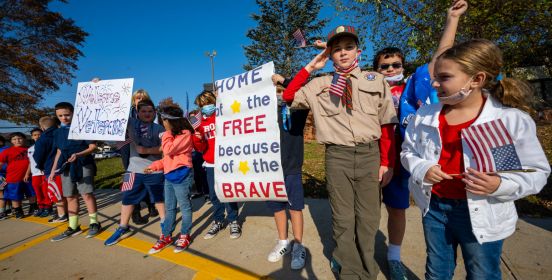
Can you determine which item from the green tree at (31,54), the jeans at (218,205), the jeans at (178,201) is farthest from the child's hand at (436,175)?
the green tree at (31,54)

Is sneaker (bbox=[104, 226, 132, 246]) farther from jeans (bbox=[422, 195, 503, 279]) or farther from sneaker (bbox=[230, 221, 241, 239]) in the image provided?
jeans (bbox=[422, 195, 503, 279])

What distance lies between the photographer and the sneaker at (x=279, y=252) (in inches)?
106

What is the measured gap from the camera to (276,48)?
25312 millimetres

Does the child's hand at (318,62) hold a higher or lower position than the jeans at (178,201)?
higher

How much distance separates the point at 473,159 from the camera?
1351mm

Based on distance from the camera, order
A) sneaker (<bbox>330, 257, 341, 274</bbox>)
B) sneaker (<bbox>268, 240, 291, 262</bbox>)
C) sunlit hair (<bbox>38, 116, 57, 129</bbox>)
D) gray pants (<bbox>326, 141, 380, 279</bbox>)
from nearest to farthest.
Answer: gray pants (<bbox>326, 141, 380, 279</bbox>) → sneaker (<bbox>330, 257, 341, 274</bbox>) → sneaker (<bbox>268, 240, 291, 262</bbox>) → sunlit hair (<bbox>38, 116, 57, 129</bbox>)

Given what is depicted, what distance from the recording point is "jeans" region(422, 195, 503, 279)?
142 cm

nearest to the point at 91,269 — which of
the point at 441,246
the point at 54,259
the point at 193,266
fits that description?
the point at 54,259

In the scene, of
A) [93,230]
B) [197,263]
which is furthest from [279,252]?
[93,230]

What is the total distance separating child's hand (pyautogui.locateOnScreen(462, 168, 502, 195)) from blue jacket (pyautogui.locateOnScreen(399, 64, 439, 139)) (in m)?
0.77

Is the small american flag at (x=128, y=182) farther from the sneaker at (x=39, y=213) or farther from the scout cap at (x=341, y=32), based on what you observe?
the sneaker at (x=39, y=213)

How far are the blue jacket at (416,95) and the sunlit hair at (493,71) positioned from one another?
1.93 feet

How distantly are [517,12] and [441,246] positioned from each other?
6734mm

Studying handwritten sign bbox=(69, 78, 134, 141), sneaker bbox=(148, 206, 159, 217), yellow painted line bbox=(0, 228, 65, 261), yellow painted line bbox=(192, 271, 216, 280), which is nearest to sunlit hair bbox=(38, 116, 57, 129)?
handwritten sign bbox=(69, 78, 134, 141)
